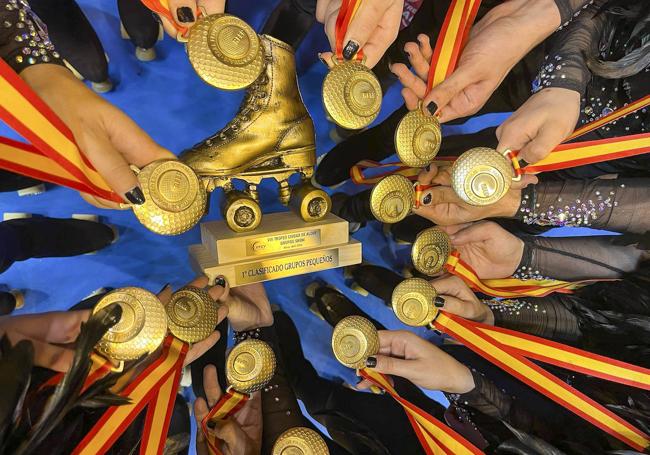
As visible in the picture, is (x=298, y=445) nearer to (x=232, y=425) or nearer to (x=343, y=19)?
(x=232, y=425)

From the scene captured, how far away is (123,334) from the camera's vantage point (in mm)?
660

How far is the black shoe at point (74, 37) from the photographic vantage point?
3.01ft

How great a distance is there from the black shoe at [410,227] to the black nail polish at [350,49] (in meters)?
0.70

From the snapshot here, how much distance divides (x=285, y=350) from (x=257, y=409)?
0.29m

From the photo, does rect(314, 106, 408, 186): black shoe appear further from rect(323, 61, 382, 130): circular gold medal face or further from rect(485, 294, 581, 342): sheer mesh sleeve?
rect(485, 294, 581, 342): sheer mesh sleeve

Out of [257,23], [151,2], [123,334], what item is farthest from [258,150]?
[257,23]

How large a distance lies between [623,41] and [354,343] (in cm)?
86

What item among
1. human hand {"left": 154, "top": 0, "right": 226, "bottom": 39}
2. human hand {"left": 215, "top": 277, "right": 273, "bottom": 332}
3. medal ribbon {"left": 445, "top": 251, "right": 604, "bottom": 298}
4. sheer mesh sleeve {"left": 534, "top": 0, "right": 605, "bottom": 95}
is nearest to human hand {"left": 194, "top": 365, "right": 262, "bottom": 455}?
human hand {"left": 215, "top": 277, "right": 273, "bottom": 332}

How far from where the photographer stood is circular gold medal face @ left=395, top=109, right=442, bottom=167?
81 cm

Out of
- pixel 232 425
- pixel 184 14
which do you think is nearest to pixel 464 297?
pixel 232 425

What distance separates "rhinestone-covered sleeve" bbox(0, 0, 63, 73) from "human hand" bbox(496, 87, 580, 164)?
83 cm

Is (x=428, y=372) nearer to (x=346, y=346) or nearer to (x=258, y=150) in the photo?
(x=346, y=346)

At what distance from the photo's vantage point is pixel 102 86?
41.0 inches

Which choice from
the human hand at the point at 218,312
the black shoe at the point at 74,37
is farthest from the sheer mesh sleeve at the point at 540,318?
the black shoe at the point at 74,37
